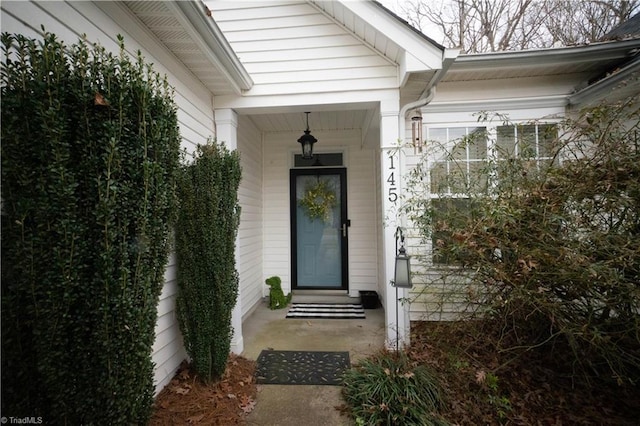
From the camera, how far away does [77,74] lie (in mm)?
→ 1166

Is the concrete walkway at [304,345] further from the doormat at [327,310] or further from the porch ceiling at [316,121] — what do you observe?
the porch ceiling at [316,121]

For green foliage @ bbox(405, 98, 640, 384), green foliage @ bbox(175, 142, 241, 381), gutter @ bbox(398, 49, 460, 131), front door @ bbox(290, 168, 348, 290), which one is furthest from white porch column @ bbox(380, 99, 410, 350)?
front door @ bbox(290, 168, 348, 290)

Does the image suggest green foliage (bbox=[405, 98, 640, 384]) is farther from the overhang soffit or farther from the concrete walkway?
the concrete walkway

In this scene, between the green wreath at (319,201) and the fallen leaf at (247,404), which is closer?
the fallen leaf at (247,404)

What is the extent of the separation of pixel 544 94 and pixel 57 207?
15.5 feet

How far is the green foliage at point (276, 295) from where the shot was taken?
13.8 feet

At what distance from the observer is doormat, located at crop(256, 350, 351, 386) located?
2.35 meters

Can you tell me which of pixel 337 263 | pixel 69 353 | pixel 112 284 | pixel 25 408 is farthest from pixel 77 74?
pixel 337 263

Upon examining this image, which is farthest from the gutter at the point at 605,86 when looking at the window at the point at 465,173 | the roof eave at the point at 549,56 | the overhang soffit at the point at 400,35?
the overhang soffit at the point at 400,35

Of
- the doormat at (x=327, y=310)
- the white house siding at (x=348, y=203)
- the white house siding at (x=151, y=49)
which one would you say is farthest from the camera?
the white house siding at (x=348, y=203)

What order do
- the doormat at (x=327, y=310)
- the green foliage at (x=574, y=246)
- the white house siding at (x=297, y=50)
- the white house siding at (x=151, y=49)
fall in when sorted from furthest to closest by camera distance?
the doormat at (x=327, y=310) → the white house siding at (x=297, y=50) → the green foliage at (x=574, y=246) → the white house siding at (x=151, y=49)

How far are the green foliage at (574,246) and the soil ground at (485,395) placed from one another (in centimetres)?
19

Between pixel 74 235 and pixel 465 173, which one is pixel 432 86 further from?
pixel 74 235

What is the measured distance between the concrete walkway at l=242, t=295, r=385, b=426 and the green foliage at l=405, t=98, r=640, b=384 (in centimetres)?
139
